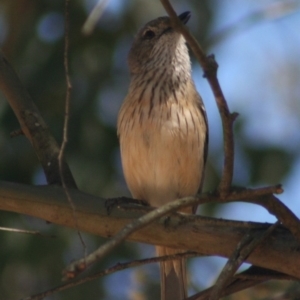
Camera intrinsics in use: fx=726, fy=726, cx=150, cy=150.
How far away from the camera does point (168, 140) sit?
3.90 meters

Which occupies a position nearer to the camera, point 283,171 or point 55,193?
point 55,193

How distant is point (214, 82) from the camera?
1.99m

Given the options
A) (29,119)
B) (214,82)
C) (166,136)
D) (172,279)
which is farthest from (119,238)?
(172,279)

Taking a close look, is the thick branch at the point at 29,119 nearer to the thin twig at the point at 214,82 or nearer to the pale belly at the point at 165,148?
the pale belly at the point at 165,148

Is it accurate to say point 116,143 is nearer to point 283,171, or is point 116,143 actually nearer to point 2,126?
point 2,126

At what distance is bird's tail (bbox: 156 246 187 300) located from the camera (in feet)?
12.8

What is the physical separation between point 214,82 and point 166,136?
191cm

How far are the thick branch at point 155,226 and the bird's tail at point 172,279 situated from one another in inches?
41.1

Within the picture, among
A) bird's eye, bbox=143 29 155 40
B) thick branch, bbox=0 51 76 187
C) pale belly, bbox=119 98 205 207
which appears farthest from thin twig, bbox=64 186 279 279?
bird's eye, bbox=143 29 155 40

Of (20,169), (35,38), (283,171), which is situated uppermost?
(35,38)

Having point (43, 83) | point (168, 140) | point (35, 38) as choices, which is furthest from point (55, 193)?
point (35, 38)

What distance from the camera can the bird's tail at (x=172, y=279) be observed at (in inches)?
153

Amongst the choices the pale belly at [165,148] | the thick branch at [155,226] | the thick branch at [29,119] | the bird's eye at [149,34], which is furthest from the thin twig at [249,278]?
the bird's eye at [149,34]

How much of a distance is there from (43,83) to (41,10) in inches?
25.5
